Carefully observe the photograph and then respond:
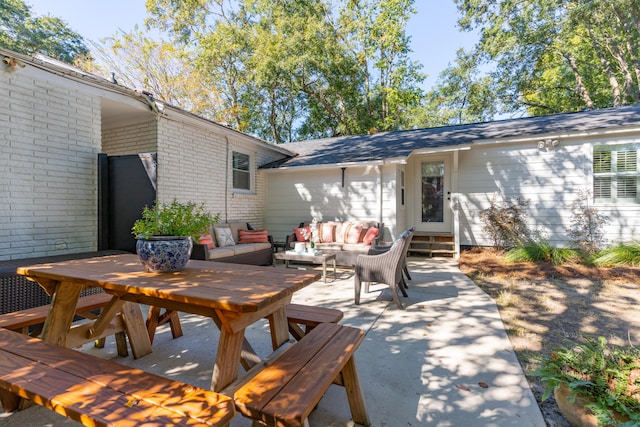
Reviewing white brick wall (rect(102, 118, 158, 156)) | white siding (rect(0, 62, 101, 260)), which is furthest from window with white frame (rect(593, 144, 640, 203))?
white siding (rect(0, 62, 101, 260))

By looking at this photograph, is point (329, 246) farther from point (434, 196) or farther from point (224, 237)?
point (434, 196)

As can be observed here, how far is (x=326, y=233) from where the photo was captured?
722 cm

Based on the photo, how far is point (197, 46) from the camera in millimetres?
16156

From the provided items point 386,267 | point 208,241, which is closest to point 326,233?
point 208,241

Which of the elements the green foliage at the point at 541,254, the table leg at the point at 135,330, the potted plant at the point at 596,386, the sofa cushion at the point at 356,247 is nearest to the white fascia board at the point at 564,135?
the green foliage at the point at 541,254

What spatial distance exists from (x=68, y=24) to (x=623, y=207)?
1008 inches

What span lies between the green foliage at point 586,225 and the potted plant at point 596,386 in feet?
19.9

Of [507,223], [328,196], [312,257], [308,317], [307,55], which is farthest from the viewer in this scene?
[307,55]

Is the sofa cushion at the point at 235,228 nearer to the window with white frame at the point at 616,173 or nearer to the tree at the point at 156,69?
the window with white frame at the point at 616,173

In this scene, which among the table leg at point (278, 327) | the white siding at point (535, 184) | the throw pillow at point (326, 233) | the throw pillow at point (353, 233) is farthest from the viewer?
the throw pillow at point (326, 233)

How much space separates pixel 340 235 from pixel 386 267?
325cm

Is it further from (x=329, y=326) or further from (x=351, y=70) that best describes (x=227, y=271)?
(x=351, y=70)

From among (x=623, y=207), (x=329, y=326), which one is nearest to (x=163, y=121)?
(x=329, y=326)

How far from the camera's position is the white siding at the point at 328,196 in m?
7.37
